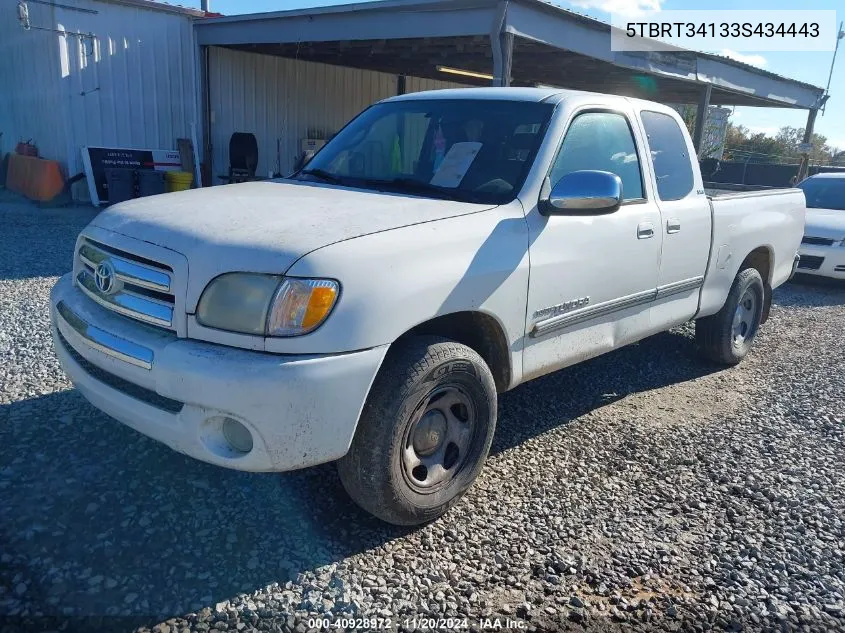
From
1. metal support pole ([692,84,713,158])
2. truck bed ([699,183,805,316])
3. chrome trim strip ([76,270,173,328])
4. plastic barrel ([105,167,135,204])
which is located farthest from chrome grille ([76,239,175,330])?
metal support pole ([692,84,713,158])

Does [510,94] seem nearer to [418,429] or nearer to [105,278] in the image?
[418,429]

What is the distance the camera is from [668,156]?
4.61m

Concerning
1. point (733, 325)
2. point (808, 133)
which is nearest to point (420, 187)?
point (733, 325)

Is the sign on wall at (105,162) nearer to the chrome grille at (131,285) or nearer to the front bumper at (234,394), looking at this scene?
the chrome grille at (131,285)

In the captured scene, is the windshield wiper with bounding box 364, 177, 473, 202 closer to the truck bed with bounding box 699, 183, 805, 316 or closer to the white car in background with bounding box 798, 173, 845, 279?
the truck bed with bounding box 699, 183, 805, 316

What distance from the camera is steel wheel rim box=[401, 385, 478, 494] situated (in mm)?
2959

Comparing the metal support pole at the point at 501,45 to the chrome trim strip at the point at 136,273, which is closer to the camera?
the chrome trim strip at the point at 136,273

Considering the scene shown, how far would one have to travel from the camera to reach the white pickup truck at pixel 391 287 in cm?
250

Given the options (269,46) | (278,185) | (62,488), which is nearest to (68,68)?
(269,46)

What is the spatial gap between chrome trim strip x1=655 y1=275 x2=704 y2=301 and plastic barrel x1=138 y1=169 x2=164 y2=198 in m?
10.3

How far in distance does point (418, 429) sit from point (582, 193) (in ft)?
4.57

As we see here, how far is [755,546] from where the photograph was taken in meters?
3.08

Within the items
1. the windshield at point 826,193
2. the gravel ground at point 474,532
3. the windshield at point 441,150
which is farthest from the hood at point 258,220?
the windshield at point 826,193

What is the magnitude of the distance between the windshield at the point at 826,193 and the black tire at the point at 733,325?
6198 millimetres
